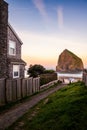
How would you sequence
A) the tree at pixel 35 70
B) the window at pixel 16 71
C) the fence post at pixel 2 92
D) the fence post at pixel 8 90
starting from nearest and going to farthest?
the fence post at pixel 2 92, the fence post at pixel 8 90, the window at pixel 16 71, the tree at pixel 35 70

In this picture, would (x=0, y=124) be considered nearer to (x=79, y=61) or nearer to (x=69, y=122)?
(x=69, y=122)

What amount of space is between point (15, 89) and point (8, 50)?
9.74m

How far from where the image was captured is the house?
2137cm

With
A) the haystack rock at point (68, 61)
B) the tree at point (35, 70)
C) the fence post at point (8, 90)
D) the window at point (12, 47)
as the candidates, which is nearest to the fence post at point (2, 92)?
the fence post at point (8, 90)

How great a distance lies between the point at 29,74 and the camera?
1594 inches

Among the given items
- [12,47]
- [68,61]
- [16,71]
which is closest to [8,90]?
[16,71]

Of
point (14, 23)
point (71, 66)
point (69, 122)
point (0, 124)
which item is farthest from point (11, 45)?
point (71, 66)

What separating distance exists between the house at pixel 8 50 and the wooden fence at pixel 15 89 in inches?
137

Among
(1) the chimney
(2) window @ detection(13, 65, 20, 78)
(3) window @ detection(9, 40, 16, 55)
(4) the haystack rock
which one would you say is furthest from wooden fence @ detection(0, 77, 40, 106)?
(4) the haystack rock

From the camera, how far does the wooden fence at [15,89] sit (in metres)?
14.6

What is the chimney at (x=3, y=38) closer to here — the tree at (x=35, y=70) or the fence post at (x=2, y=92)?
the fence post at (x=2, y=92)

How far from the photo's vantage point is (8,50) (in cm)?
2520

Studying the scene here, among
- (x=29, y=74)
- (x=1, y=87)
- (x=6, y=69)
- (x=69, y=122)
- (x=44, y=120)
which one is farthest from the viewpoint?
(x=29, y=74)

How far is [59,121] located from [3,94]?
6.76 m
